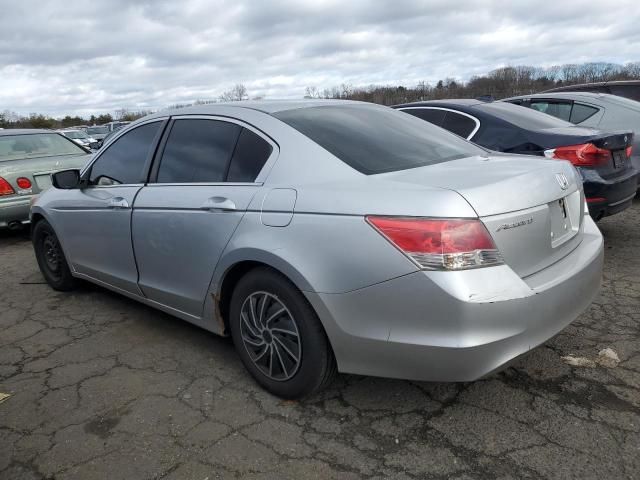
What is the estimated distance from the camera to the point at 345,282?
2279 millimetres

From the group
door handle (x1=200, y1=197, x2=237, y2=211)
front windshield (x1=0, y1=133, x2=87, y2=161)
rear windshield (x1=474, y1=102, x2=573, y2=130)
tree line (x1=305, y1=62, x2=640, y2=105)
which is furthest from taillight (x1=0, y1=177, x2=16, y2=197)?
tree line (x1=305, y1=62, x2=640, y2=105)

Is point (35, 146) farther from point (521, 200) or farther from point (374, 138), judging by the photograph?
point (521, 200)

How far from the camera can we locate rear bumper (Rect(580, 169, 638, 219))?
4.47m

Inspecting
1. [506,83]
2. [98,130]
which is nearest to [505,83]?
[506,83]

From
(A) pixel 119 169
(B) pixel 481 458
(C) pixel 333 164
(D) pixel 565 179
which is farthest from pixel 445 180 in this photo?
(A) pixel 119 169

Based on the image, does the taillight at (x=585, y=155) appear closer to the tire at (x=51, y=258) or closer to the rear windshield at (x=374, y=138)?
the rear windshield at (x=374, y=138)

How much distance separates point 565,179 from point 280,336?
1632 millimetres

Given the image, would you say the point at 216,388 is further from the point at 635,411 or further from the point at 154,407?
the point at 635,411

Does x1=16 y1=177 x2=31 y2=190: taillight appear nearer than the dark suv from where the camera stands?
Yes

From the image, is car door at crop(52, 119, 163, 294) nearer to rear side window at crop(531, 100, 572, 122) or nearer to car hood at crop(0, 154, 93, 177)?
car hood at crop(0, 154, 93, 177)

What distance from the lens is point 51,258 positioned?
477 centimetres

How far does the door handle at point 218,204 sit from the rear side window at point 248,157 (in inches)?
5.3

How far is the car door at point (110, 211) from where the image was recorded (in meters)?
3.59

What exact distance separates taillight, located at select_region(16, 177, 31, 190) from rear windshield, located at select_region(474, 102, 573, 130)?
551 cm
